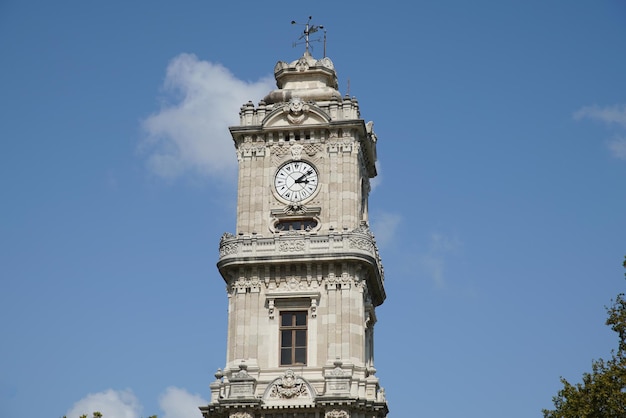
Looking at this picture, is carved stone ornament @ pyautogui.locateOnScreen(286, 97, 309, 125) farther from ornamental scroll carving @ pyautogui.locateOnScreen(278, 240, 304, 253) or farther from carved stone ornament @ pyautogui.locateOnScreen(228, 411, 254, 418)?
carved stone ornament @ pyautogui.locateOnScreen(228, 411, 254, 418)

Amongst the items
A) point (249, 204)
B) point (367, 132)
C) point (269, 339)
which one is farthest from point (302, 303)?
point (367, 132)

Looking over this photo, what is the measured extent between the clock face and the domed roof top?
4.40m

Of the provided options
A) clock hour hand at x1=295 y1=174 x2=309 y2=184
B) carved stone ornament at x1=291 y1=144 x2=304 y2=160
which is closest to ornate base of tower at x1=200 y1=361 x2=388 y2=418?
clock hour hand at x1=295 y1=174 x2=309 y2=184

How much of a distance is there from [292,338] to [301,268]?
3678 mm

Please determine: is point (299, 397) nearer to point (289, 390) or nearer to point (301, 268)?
point (289, 390)

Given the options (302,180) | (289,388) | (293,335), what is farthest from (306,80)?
(289,388)

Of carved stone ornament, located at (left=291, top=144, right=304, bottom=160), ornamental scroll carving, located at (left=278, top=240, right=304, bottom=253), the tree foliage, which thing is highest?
carved stone ornament, located at (left=291, top=144, right=304, bottom=160)

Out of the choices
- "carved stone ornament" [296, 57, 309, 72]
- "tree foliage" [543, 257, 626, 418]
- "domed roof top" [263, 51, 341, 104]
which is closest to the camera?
"tree foliage" [543, 257, 626, 418]

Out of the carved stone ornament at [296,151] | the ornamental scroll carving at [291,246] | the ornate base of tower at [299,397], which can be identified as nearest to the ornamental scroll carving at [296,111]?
the carved stone ornament at [296,151]

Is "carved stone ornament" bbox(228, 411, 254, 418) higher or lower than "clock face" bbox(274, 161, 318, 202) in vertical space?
lower

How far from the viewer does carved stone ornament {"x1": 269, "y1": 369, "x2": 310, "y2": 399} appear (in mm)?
60688

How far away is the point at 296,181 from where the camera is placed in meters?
66.2

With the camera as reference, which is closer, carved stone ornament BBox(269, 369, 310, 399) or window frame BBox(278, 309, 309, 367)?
carved stone ornament BBox(269, 369, 310, 399)

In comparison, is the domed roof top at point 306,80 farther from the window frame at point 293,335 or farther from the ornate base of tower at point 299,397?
the ornate base of tower at point 299,397
